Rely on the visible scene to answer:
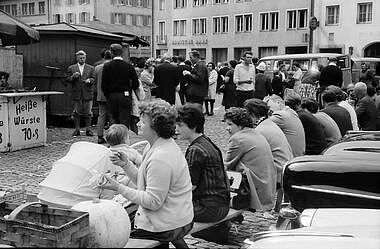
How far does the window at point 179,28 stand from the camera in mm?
59156

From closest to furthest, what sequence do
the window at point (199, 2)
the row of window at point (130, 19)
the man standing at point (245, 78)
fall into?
the man standing at point (245, 78), the window at point (199, 2), the row of window at point (130, 19)

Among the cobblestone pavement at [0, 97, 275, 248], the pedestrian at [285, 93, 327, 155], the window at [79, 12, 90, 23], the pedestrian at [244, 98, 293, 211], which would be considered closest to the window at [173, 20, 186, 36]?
the window at [79, 12, 90, 23]

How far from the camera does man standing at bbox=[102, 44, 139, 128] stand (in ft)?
34.7

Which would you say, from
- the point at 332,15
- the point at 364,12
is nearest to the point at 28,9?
the point at 332,15

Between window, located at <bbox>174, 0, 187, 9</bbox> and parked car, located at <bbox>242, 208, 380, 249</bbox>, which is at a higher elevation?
window, located at <bbox>174, 0, 187, 9</bbox>

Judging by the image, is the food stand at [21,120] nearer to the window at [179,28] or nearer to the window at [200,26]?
the window at [200,26]

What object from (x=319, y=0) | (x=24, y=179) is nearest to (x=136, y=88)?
(x=24, y=179)

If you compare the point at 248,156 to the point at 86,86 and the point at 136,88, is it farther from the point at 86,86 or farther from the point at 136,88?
the point at 86,86

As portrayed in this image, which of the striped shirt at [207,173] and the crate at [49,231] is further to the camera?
the striped shirt at [207,173]

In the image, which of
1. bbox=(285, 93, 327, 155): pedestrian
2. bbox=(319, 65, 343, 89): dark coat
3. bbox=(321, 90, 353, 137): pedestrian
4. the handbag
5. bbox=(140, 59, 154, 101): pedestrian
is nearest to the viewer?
the handbag

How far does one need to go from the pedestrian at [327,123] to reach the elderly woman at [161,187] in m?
3.68

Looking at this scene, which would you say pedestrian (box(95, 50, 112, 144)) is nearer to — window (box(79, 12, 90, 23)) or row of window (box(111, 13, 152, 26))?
window (box(79, 12, 90, 23))

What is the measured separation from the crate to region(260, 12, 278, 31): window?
46661 millimetres

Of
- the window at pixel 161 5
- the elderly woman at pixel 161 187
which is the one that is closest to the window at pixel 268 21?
the window at pixel 161 5
